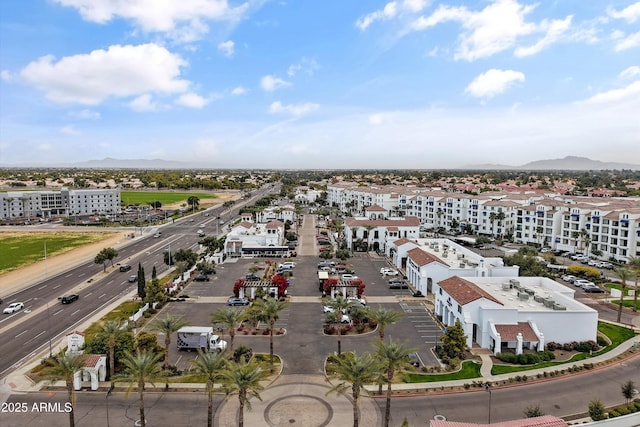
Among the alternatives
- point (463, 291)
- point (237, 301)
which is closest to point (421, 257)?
point (463, 291)

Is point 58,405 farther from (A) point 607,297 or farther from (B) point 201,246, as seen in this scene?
(A) point 607,297

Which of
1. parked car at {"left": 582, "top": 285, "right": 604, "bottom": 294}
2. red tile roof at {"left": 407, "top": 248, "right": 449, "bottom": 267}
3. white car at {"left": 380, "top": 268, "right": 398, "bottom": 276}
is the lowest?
parked car at {"left": 582, "top": 285, "right": 604, "bottom": 294}

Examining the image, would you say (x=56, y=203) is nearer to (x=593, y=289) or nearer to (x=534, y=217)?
(x=534, y=217)

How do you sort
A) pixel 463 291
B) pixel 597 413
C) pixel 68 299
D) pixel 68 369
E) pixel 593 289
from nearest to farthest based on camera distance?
1. pixel 68 369
2. pixel 597 413
3. pixel 463 291
4. pixel 68 299
5. pixel 593 289

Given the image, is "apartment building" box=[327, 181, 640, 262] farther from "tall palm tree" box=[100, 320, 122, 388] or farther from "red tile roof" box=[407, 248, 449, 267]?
"tall palm tree" box=[100, 320, 122, 388]

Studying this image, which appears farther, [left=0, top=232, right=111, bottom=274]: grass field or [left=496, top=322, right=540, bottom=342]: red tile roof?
[left=0, top=232, right=111, bottom=274]: grass field

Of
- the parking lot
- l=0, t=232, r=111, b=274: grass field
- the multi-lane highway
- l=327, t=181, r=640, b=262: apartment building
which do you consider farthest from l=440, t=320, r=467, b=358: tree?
l=0, t=232, r=111, b=274: grass field

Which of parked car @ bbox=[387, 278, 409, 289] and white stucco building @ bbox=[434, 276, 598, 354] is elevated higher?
white stucco building @ bbox=[434, 276, 598, 354]
